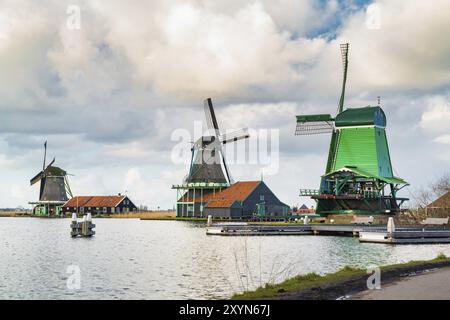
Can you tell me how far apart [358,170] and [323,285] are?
5563 centimetres

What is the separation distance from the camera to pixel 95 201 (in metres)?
132

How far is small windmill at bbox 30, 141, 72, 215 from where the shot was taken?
132913 mm

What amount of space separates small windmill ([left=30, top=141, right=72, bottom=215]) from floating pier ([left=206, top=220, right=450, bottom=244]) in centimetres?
8337

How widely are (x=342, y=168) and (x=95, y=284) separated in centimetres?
5332

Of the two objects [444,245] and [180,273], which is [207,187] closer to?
[444,245]

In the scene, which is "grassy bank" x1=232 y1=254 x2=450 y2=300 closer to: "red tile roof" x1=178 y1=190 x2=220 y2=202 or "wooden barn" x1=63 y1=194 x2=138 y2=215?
"red tile roof" x1=178 y1=190 x2=220 y2=202

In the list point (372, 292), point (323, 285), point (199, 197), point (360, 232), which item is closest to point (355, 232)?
point (360, 232)

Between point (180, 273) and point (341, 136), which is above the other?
point (341, 136)

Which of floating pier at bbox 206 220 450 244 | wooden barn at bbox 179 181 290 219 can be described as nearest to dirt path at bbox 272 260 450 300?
floating pier at bbox 206 220 450 244

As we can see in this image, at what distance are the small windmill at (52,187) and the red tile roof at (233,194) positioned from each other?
52013mm

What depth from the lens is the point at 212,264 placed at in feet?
98.5

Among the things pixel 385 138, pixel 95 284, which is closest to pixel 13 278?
pixel 95 284

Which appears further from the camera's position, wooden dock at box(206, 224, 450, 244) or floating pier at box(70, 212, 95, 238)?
floating pier at box(70, 212, 95, 238)

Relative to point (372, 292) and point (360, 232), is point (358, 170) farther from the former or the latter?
point (372, 292)
